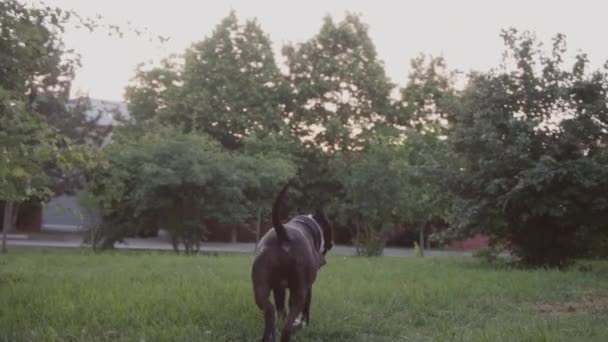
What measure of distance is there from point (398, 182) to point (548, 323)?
16051mm

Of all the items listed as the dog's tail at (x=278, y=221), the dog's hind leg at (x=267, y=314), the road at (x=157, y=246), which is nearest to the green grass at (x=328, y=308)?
the dog's hind leg at (x=267, y=314)

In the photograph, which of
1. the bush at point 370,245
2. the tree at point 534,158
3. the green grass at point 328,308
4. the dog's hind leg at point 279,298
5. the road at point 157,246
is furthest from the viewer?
the road at point 157,246

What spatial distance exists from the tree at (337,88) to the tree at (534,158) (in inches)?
755

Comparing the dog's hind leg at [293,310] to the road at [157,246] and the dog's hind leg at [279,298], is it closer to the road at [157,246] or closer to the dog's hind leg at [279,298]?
the dog's hind leg at [279,298]

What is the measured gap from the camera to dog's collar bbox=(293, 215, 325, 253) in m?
6.46

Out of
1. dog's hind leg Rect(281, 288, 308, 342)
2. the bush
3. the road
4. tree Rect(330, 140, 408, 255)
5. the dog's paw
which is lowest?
the dog's paw

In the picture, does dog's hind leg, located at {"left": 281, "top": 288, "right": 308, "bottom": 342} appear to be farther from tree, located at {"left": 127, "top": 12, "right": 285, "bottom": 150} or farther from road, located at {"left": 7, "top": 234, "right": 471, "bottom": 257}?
tree, located at {"left": 127, "top": 12, "right": 285, "bottom": 150}

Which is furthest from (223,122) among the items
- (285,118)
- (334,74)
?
(334,74)

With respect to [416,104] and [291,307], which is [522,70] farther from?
[416,104]

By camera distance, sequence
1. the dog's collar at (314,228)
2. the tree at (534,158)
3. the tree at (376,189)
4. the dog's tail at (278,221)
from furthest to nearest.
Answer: the tree at (376,189), the tree at (534,158), the dog's collar at (314,228), the dog's tail at (278,221)

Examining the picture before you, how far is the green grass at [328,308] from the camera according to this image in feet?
18.6

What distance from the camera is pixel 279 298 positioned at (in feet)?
19.1

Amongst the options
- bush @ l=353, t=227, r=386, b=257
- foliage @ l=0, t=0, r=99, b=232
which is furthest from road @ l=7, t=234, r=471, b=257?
foliage @ l=0, t=0, r=99, b=232

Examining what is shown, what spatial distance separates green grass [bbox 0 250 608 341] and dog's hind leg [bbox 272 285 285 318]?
0.77ft
